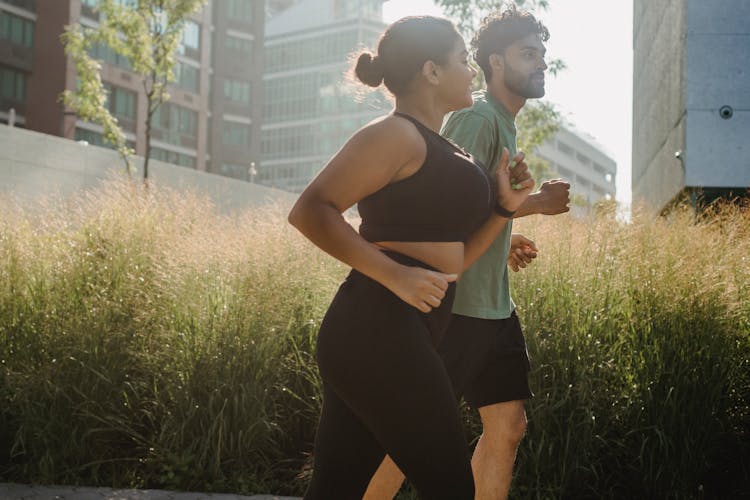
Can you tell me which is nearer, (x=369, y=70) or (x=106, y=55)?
(x=369, y=70)

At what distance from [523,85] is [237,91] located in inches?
2512

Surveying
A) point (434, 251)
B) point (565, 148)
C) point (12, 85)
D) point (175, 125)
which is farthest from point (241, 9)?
point (434, 251)

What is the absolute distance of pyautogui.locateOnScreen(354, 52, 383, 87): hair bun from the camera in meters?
2.59

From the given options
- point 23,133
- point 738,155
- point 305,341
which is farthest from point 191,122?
A: point 305,341

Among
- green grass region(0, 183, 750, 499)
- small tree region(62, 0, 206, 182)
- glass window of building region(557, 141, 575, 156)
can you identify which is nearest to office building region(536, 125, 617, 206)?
glass window of building region(557, 141, 575, 156)

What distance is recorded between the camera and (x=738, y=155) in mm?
14703

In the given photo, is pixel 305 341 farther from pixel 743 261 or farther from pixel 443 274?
pixel 443 274

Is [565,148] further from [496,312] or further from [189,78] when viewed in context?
[496,312]

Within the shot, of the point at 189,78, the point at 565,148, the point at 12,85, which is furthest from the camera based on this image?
the point at 565,148

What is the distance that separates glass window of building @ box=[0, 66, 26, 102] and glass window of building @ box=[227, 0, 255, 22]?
75.6ft

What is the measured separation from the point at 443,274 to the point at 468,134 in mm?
1036

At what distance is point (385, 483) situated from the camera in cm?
298

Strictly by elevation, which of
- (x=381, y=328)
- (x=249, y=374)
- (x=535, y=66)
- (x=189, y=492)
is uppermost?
(x=535, y=66)

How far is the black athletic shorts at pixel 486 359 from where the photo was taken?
3.16 meters
